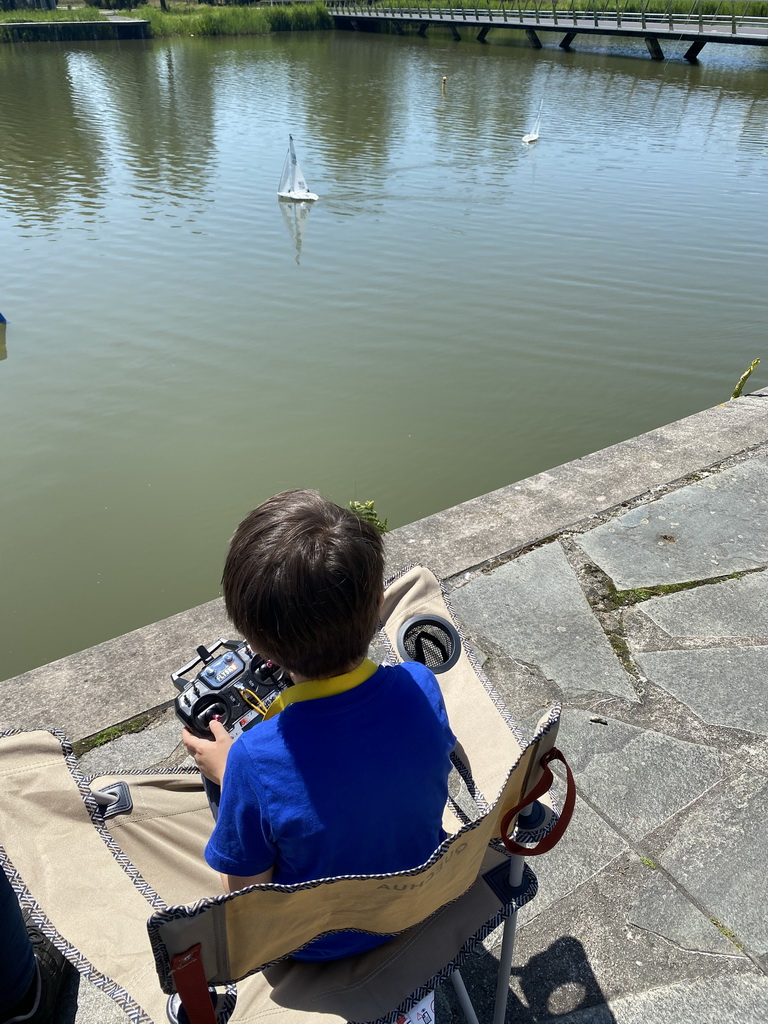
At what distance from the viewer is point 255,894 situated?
38.9 inches

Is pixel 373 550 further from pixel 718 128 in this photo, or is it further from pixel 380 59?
pixel 380 59

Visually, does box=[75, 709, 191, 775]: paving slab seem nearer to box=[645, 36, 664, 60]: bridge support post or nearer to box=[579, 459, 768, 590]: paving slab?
box=[579, 459, 768, 590]: paving slab

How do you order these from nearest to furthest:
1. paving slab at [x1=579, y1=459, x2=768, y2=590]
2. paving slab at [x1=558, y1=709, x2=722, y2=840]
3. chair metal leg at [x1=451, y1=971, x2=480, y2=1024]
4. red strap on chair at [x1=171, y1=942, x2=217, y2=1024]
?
red strap on chair at [x1=171, y1=942, x2=217, y2=1024]
chair metal leg at [x1=451, y1=971, x2=480, y2=1024]
paving slab at [x1=558, y1=709, x2=722, y2=840]
paving slab at [x1=579, y1=459, x2=768, y2=590]

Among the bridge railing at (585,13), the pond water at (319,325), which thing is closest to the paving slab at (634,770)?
the pond water at (319,325)

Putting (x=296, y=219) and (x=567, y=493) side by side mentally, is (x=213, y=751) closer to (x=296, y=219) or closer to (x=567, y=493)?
(x=567, y=493)

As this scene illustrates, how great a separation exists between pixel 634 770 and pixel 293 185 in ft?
42.1

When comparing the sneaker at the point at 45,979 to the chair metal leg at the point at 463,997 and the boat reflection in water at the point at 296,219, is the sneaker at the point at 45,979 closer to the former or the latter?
the chair metal leg at the point at 463,997

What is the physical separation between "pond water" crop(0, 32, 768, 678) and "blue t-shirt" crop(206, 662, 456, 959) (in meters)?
3.30

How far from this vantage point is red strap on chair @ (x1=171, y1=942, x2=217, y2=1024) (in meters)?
0.98

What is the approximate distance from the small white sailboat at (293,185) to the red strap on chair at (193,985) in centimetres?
1337

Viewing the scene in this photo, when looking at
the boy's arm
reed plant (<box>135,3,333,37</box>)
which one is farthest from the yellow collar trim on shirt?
reed plant (<box>135,3,333,37</box>)

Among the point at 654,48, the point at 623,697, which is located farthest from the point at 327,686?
the point at 654,48

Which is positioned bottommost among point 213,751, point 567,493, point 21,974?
point 567,493

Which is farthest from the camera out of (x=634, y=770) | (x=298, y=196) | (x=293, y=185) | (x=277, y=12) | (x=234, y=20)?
(x=277, y=12)
